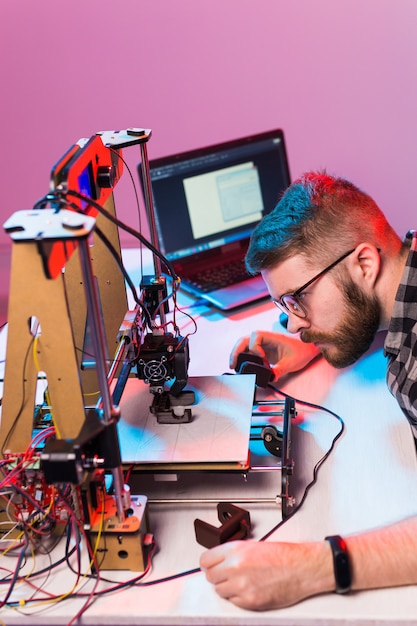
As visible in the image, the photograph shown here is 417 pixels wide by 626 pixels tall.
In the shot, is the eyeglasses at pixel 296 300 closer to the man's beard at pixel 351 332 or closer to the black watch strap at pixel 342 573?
the man's beard at pixel 351 332

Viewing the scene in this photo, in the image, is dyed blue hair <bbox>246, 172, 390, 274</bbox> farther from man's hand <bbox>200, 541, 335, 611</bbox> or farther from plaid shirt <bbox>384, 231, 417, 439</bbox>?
man's hand <bbox>200, 541, 335, 611</bbox>

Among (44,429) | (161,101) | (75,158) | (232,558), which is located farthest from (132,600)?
(161,101)

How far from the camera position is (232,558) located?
1.26 m

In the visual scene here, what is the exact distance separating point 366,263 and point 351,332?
0.17m

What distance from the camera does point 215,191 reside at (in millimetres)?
2389

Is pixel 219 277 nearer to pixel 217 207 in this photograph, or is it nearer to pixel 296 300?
Result: pixel 217 207

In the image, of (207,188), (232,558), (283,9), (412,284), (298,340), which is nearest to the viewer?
(232,558)

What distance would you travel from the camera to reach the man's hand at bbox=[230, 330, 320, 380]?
1.85 m

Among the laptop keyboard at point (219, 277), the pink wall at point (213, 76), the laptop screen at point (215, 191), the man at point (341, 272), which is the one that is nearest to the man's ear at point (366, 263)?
the man at point (341, 272)

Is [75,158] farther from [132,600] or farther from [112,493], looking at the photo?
[132,600]

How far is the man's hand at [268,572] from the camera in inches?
48.0

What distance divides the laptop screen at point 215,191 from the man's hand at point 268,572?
4.00ft

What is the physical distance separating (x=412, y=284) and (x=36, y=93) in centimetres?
243

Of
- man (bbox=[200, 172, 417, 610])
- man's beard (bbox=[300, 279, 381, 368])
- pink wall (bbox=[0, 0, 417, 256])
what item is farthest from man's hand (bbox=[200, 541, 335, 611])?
pink wall (bbox=[0, 0, 417, 256])
